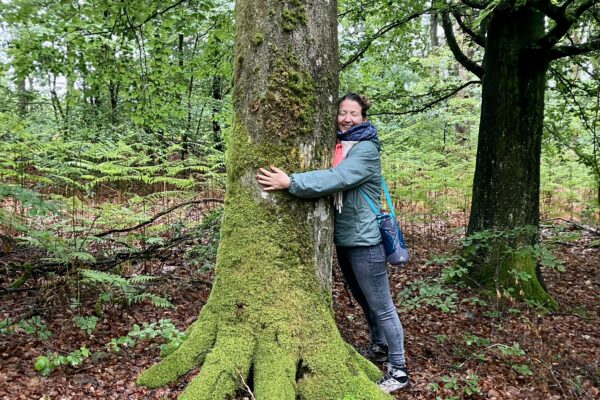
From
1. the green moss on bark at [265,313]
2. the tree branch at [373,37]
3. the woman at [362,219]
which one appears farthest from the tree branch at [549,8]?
the green moss on bark at [265,313]

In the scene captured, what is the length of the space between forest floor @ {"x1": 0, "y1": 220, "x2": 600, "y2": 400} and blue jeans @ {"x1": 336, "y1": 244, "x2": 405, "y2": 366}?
0.37 meters

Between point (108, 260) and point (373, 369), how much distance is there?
332 cm

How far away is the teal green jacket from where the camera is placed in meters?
2.95

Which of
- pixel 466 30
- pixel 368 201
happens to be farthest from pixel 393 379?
pixel 466 30

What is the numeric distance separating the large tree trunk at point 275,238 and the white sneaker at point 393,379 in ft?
1.21

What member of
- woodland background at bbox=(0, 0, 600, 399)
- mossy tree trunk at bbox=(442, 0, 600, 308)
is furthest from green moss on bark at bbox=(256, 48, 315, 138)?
mossy tree trunk at bbox=(442, 0, 600, 308)

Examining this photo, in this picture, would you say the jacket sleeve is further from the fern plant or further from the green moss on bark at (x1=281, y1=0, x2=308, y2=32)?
the fern plant

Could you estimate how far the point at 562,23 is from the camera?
4898 mm

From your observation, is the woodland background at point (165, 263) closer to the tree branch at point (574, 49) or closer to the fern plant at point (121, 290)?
the fern plant at point (121, 290)

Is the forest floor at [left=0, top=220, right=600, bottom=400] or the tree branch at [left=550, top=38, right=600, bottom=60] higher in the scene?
the tree branch at [left=550, top=38, right=600, bottom=60]

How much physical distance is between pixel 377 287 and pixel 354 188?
0.82m

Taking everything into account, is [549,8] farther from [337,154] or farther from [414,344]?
[414,344]

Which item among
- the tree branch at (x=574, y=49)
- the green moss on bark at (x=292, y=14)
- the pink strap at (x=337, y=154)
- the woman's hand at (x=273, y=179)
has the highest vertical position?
the tree branch at (x=574, y=49)

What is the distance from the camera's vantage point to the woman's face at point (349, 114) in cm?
336
